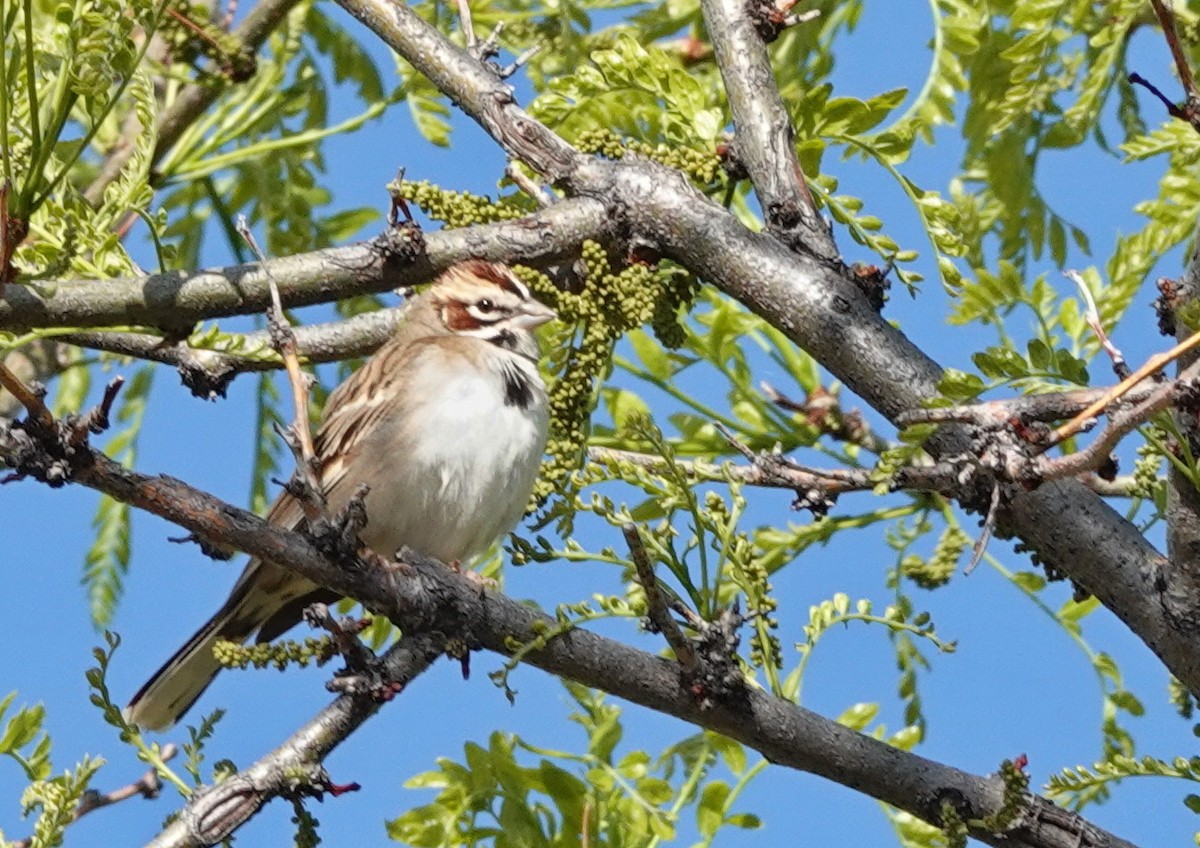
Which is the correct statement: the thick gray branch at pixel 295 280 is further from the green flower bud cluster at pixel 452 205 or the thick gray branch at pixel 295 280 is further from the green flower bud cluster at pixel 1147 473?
the green flower bud cluster at pixel 1147 473

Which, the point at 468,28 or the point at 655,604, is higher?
the point at 468,28

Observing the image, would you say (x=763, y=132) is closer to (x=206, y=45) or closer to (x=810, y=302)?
(x=810, y=302)

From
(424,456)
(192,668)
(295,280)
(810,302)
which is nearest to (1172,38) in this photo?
(810,302)

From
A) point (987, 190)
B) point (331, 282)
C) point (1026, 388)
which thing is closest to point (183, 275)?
point (331, 282)

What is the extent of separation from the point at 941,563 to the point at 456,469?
1506mm

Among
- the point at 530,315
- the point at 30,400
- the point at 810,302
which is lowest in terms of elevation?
the point at 30,400

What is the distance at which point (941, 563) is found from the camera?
5289 millimetres

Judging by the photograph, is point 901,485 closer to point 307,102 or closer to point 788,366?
point 788,366

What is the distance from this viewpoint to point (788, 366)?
216 inches

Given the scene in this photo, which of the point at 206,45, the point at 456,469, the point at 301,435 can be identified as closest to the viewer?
the point at 301,435

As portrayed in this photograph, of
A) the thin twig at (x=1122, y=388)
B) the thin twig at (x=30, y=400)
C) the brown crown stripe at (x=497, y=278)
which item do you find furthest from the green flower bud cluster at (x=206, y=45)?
the thin twig at (x=1122, y=388)

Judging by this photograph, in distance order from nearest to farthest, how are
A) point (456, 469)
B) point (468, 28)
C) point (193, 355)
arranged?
1. point (193, 355)
2. point (468, 28)
3. point (456, 469)

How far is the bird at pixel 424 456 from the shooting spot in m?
4.88

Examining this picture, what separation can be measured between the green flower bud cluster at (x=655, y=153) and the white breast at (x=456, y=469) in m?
1.08
